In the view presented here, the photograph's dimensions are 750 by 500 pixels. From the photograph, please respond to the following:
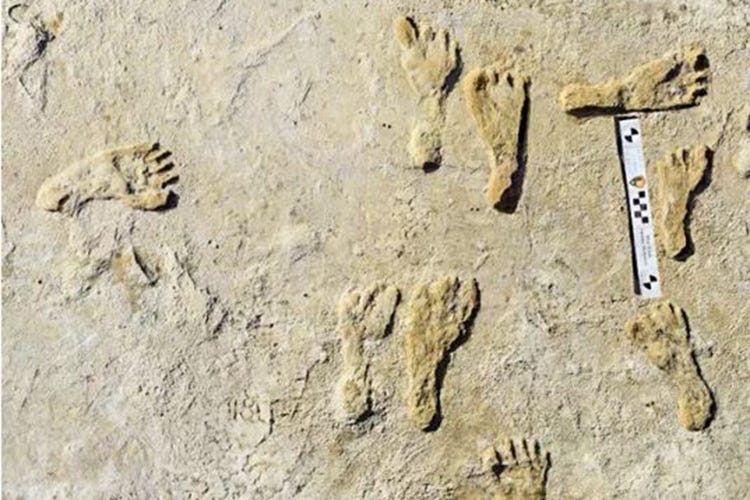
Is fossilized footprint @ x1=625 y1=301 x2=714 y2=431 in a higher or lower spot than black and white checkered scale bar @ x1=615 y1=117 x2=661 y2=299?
lower

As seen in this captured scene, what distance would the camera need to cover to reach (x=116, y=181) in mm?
2221

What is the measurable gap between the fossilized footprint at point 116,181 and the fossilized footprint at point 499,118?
633 millimetres

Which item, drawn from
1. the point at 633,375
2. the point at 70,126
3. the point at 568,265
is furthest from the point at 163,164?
the point at 633,375

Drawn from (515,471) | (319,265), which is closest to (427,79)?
(319,265)

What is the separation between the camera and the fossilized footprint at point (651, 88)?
2236 mm

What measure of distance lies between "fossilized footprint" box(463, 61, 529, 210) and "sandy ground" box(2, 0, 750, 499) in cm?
3

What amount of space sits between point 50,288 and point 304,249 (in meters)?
0.52

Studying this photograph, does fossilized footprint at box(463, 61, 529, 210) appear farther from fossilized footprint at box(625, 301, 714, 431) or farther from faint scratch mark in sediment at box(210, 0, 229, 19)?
faint scratch mark in sediment at box(210, 0, 229, 19)

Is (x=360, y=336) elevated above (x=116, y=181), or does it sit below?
below

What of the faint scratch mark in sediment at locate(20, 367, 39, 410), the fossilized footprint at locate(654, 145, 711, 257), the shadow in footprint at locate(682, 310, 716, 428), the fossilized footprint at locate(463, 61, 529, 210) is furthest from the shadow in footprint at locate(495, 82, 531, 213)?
the faint scratch mark in sediment at locate(20, 367, 39, 410)

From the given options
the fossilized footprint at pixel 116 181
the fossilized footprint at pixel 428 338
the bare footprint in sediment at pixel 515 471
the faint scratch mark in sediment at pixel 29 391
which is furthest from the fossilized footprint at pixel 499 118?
the faint scratch mark in sediment at pixel 29 391

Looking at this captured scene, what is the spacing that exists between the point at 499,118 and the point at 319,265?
1.53 feet

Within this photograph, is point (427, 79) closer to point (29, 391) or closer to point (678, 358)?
point (678, 358)

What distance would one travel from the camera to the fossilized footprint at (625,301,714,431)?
2217mm
